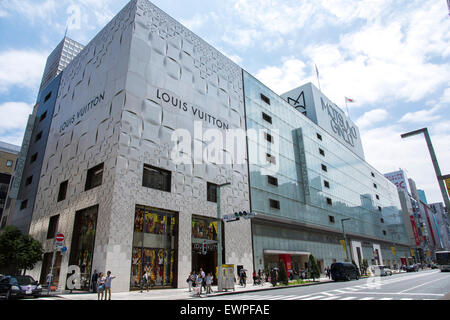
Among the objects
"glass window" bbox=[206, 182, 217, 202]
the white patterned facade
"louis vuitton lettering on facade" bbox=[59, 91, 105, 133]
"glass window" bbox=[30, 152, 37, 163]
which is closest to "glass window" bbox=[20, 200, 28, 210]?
the white patterned facade

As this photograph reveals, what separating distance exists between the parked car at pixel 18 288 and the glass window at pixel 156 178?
11.2m

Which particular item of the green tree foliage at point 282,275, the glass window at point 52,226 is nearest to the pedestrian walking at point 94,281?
the glass window at point 52,226

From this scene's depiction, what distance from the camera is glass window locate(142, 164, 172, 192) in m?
27.0

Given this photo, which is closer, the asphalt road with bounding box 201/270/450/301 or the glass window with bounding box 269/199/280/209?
the asphalt road with bounding box 201/270/450/301

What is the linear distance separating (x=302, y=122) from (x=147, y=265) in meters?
41.8

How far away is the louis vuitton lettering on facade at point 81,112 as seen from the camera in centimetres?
3106

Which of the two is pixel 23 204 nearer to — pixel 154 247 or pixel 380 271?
pixel 154 247

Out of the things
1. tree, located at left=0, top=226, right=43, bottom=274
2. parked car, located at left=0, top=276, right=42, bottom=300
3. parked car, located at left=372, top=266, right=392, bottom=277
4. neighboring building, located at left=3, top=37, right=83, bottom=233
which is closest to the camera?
parked car, located at left=0, top=276, right=42, bottom=300

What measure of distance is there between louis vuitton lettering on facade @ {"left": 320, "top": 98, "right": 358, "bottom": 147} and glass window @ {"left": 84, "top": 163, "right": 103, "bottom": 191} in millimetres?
56133

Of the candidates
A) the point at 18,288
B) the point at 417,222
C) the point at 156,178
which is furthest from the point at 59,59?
the point at 417,222

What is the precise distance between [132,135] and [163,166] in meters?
4.26

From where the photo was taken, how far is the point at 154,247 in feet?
84.3

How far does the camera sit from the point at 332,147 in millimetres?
64312

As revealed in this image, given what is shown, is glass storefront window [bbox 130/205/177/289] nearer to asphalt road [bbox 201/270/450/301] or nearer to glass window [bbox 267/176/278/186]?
asphalt road [bbox 201/270/450/301]
